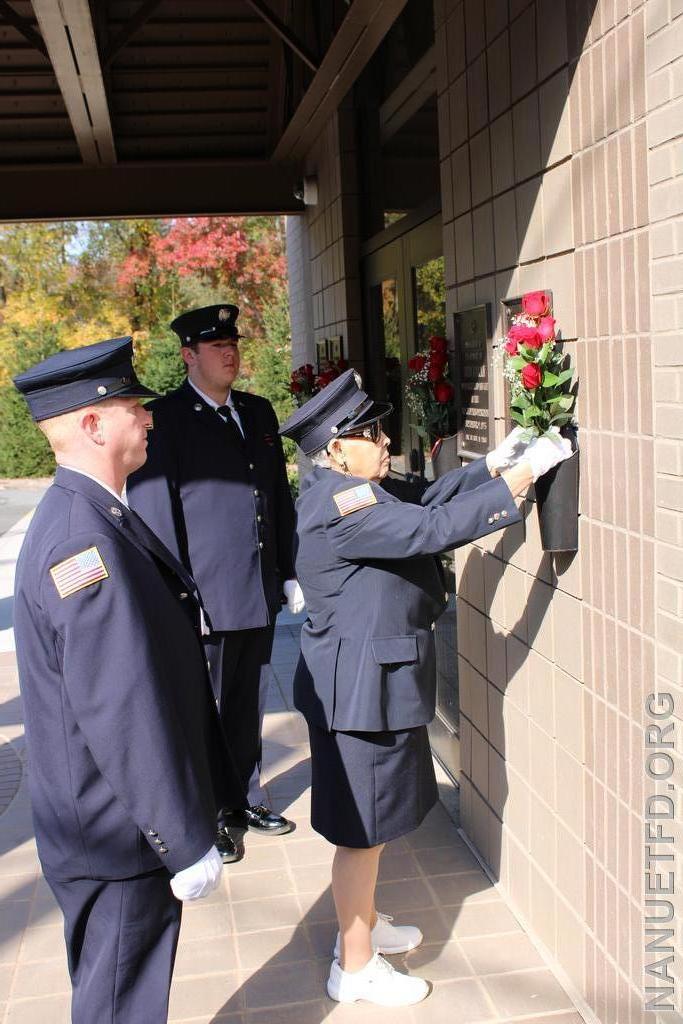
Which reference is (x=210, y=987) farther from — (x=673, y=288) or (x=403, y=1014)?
(x=673, y=288)

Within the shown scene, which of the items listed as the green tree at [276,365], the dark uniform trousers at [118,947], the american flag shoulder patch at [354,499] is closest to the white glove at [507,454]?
the american flag shoulder patch at [354,499]

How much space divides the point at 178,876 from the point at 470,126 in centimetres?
243

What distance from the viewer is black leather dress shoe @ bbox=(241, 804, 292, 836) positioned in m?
3.95

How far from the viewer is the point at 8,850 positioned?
3.92 m

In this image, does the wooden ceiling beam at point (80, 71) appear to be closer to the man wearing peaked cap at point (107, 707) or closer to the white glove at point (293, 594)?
the white glove at point (293, 594)

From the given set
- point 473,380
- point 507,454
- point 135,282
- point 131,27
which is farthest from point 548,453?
point 135,282

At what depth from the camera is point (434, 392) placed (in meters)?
3.76

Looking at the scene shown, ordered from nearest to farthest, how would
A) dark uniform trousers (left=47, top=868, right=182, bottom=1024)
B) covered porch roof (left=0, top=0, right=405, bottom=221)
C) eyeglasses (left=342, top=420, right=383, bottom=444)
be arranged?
dark uniform trousers (left=47, top=868, right=182, bottom=1024)
eyeglasses (left=342, top=420, right=383, bottom=444)
covered porch roof (left=0, top=0, right=405, bottom=221)

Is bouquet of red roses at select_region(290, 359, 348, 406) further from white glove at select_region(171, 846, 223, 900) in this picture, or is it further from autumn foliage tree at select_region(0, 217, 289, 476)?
autumn foliage tree at select_region(0, 217, 289, 476)

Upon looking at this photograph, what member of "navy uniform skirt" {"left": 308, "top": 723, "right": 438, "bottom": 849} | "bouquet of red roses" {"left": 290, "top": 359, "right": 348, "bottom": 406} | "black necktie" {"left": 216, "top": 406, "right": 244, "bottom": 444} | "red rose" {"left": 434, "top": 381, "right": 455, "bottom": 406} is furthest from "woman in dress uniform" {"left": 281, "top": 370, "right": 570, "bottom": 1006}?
"bouquet of red roses" {"left": 290, "top": 359, "right": 348, "bottom": 406}

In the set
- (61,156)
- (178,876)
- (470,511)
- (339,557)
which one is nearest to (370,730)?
(339,557)

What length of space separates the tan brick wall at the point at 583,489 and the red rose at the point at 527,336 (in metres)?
0.10

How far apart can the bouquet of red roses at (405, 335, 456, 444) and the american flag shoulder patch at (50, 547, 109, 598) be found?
2032mm

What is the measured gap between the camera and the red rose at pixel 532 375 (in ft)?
8.18
